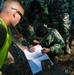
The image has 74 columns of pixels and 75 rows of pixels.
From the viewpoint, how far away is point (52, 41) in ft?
14.3

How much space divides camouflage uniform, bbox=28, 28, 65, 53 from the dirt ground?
0.52m

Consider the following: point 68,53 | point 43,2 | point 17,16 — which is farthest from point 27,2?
point 17,16

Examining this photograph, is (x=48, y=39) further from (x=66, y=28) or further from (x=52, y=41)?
(x=66, y=28)

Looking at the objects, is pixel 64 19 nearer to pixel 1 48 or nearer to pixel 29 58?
pixel 29 58

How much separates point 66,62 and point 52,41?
2.33 ft

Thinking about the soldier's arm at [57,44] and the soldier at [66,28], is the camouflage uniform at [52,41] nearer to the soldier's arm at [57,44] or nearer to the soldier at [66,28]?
the soldier's arm at [57,44]

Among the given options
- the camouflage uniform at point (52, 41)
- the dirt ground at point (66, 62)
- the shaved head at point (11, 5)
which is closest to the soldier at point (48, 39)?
the camouflage uniform at point (52, 41)

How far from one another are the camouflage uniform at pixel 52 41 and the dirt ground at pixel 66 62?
20.4 inches

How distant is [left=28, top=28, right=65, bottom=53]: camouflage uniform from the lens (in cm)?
426

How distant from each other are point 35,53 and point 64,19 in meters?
1.35

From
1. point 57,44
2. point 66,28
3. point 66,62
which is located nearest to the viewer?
point 57,44

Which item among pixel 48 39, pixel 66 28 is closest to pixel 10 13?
pixel 48 39

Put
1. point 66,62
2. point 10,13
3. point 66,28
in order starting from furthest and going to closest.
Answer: point 66,28 < point 66,62 < point 10,13

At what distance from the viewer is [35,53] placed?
385 cm
